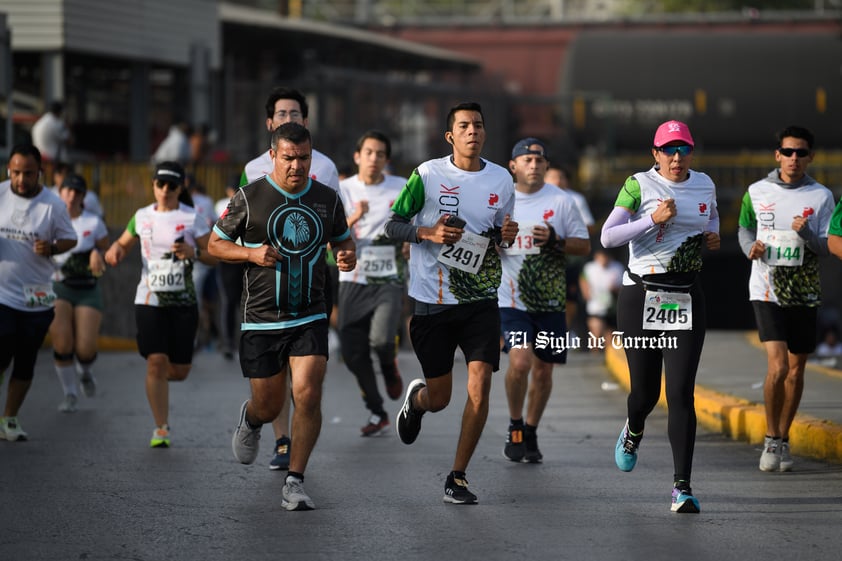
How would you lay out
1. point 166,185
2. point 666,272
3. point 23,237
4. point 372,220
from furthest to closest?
1. point 372,220
2. point 166,185
3. point 23,237
4. point 666,272

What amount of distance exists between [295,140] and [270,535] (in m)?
2.09

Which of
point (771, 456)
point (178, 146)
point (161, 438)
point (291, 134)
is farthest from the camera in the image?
point (178, 146)

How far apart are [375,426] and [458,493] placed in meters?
3.37

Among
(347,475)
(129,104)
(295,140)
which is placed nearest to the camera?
(295,140)

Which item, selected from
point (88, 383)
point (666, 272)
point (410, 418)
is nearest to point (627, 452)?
point (666, 272)

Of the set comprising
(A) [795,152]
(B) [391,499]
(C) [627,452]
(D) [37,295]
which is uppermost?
(A) [795,152]

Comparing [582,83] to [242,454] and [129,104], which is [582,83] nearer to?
[129,104]

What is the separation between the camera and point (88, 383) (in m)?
13.6

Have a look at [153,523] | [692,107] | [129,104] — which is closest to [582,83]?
[692,107]

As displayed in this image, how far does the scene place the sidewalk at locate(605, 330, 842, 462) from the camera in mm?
10328

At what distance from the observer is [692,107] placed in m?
37.7

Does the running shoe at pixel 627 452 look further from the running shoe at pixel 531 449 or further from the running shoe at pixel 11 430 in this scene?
the running shoe at pixel 11 430

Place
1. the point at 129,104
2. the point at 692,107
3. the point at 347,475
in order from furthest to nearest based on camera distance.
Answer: the point at 692,107
the point at 129,104
the point at 347,475

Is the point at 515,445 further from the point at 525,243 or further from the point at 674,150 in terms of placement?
the point at 674,150
